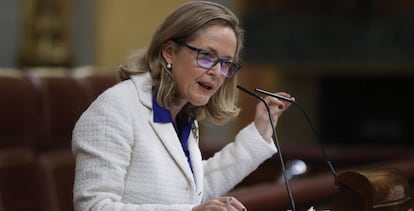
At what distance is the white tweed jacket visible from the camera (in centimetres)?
148

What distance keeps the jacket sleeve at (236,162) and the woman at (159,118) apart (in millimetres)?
117

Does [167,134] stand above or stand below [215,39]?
below

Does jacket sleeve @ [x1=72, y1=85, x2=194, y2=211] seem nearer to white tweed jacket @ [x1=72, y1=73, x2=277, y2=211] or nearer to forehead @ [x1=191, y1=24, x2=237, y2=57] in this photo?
white tweed jacket @ [x1=72, y1=73, x2=277, y2=211]

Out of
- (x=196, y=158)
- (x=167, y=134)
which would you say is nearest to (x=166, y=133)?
(x=167, y=134)

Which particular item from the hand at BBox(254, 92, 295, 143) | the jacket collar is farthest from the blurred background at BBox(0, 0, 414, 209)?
the jacket collar

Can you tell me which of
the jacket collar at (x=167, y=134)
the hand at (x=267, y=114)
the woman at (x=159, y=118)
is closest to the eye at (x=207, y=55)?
the woman at (x=159, y=118)

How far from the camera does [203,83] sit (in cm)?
157

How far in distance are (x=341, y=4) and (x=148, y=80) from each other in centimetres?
455

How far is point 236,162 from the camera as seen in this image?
1798 mm

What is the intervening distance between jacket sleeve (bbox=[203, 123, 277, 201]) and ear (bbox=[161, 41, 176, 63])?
0.92ft

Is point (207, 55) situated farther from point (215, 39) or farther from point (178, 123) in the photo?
point (178, 123)

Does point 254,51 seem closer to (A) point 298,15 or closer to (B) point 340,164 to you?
(A) point 298,15

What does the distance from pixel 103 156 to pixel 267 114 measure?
413 mm

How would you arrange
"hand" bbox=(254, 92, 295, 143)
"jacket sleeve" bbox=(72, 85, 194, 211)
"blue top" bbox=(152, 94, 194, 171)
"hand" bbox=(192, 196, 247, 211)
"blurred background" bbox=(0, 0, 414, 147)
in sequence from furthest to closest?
"blurred background" bbox=(0, 0, 414, 147) → "hand" bbox=(254, 92, 295, 143) → "blue top" bbox=(152, 94, 194, 171) → "jacket sleeve" bbox=(72, 85, 194, 211) → "hand" bbox=(192, 196, 247, 211)
